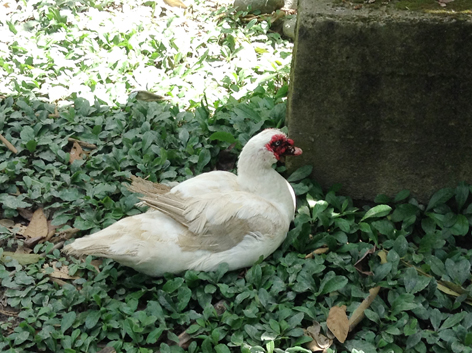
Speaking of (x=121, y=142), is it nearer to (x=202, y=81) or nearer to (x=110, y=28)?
(x=202, y=81)

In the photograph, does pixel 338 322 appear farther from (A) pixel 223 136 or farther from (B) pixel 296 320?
(A) pixel 223 136

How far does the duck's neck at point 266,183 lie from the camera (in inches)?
150

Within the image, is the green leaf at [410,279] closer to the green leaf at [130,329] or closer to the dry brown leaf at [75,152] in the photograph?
the green leaf at [130,329]

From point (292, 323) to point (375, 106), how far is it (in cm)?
149

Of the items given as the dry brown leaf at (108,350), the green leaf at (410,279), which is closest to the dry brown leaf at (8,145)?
the dry brown leaf at (108,350)

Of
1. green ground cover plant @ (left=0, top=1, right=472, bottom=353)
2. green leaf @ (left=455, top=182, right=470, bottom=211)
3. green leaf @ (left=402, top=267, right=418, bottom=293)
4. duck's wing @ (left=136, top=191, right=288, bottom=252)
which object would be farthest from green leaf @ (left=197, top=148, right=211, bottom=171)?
green leaf @ (left=455, top=182, right=470, bottom=211)

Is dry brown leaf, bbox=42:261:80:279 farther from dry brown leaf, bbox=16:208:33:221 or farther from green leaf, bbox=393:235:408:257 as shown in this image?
green leaf, bbox=393:235:408:257

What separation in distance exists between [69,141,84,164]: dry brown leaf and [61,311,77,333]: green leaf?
→ 4.97 ft

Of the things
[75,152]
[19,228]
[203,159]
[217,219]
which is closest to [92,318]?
[217,219]

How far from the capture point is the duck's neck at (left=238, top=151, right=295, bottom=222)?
381cm

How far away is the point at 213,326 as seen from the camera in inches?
131

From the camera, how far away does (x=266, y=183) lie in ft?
12.6

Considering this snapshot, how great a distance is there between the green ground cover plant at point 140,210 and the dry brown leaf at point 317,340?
33 millimetres

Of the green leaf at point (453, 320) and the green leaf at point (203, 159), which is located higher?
the green leaf at point (203, 159)
